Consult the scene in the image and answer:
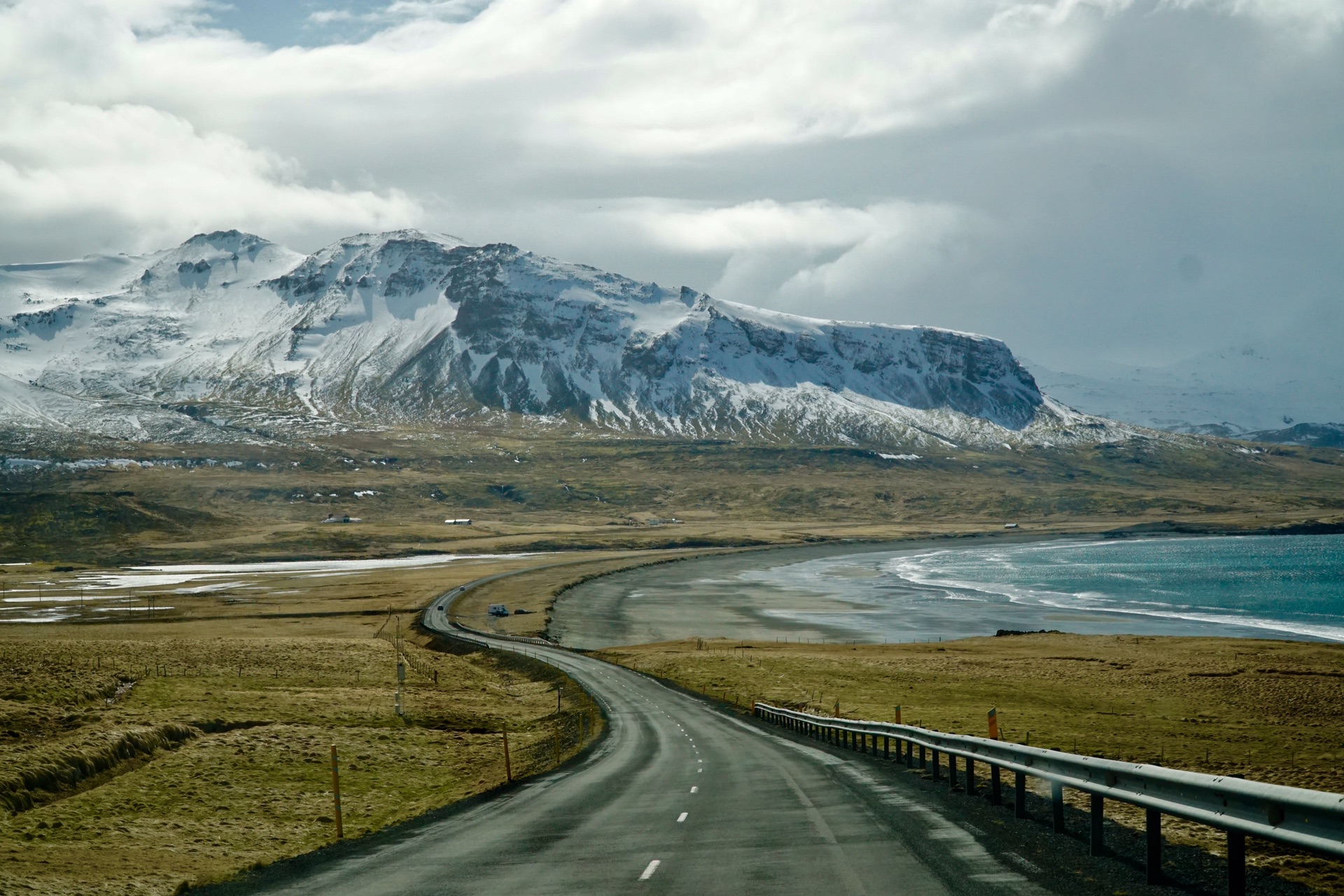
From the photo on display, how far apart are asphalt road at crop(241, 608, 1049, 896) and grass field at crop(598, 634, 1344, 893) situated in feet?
12.3

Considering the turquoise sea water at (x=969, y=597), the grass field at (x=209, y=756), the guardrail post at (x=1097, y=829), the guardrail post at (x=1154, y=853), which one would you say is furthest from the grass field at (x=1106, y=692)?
the grass field at (x=209, y=756)

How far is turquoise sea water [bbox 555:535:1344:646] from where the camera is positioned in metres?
92.1

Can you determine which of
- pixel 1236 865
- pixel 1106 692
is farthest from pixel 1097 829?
pixel 1106 692

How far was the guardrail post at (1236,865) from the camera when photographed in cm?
977

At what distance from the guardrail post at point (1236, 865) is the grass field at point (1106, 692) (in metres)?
1.43

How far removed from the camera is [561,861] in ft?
49.6

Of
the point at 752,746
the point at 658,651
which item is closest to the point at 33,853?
the point at 752,746

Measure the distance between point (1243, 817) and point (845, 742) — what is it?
24.0m

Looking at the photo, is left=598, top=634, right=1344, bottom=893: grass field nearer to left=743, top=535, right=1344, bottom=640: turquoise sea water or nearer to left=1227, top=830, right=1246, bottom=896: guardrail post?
left=1227, top=830, right=1246, bottom=896: guardrail post

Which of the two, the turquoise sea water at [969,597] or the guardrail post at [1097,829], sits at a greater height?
the guardrail post at [1097,829]

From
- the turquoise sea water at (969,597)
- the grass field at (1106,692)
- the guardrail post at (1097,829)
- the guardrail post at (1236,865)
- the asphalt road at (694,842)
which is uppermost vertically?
the guardrail post at (1236,865)

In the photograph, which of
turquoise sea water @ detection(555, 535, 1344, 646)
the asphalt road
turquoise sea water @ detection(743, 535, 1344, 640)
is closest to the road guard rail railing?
the asphalt road

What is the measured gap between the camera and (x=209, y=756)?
28.6 m

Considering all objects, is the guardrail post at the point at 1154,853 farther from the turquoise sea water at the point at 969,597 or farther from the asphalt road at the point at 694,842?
the turquoise sea water at the point at 969,597
